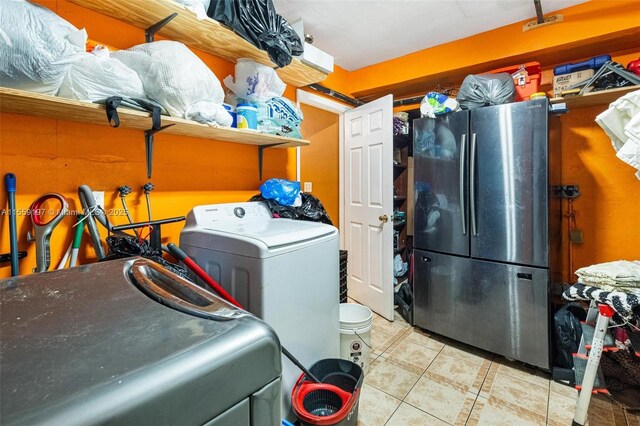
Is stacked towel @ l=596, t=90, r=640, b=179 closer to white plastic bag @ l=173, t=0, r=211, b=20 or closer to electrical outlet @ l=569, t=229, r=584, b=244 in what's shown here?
electrical outlet @ l=569, t=229, r=584, b=244

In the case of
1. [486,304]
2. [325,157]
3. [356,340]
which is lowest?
[356,340]

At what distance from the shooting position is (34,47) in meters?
1.02

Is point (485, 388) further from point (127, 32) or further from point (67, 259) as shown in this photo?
point (127, 32)

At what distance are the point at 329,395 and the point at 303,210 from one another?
4.02ft

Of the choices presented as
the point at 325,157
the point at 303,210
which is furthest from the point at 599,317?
the point at 325,157

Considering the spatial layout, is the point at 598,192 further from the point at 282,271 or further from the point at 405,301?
the point at 282,271

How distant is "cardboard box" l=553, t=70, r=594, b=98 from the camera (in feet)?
7.10

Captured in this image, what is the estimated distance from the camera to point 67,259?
54.1 inches

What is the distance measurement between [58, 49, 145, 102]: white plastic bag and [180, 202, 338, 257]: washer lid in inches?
27.1

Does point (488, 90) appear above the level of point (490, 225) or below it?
above

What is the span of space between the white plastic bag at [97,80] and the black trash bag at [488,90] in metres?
2.30

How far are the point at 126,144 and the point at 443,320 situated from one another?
8.61 feet

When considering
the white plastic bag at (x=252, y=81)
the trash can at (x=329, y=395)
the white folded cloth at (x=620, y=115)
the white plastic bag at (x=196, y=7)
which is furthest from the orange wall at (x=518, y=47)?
the trash can at (x=329, y=395)

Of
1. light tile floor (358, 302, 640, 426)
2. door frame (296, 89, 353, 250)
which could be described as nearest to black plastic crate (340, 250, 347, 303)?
light tile floor (358, 302, 640, 426)
